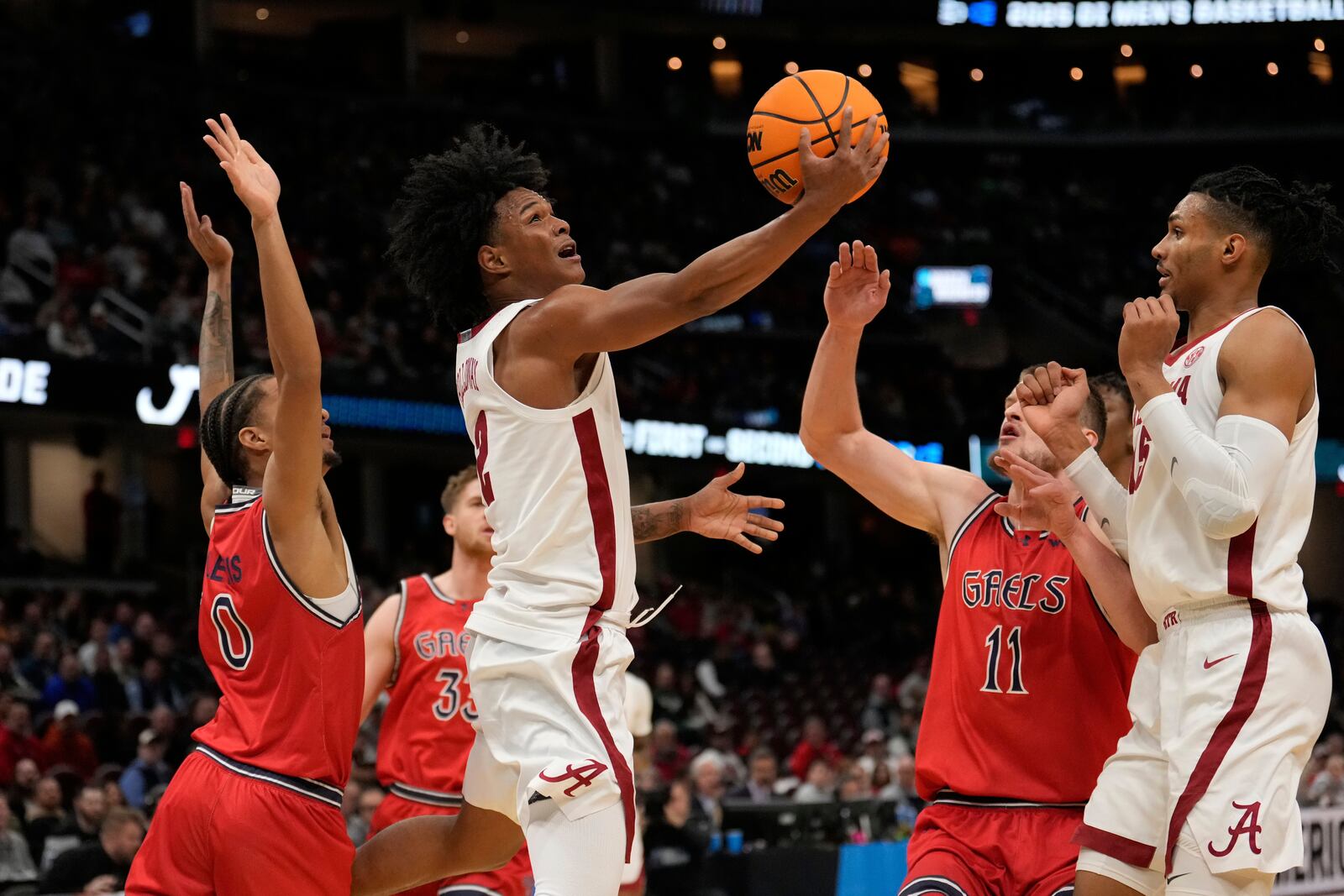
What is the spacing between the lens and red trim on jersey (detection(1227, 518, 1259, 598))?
407cm

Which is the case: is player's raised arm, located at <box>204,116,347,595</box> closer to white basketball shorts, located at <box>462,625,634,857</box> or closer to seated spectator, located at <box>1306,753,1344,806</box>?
white basketball shorts, located at <box>462,625,634,857</box>

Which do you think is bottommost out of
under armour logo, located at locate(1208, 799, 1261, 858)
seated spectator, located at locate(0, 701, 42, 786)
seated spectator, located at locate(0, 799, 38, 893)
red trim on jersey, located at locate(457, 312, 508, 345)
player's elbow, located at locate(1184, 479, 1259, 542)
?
seated spectator, located at locate(0, 799, 38, 893)

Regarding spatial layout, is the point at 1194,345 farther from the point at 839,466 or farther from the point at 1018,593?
the point at 839,466

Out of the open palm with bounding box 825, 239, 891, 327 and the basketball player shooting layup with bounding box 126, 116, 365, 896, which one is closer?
the basketball player shooting layup with bounding box 126, 116, 365, 896

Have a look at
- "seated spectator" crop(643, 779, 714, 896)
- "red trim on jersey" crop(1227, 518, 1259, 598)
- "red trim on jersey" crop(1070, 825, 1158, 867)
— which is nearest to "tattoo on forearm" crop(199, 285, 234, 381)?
"red trim on jersey" crop(1070, 825, 1158, 867)

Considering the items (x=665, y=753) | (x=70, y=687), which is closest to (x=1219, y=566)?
(x=665, y=753)

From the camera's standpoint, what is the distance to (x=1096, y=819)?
13.8 ft

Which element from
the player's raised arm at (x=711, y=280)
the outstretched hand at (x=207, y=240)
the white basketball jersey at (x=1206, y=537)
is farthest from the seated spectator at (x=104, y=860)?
the white basketball jersey at (x=1206, y=537)

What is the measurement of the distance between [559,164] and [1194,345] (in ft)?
78.9

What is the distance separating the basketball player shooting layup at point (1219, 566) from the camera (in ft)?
13.0

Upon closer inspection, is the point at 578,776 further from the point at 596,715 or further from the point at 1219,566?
the point at 1219,566

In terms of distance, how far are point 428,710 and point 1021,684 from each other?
2.70 meters

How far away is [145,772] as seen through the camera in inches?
442

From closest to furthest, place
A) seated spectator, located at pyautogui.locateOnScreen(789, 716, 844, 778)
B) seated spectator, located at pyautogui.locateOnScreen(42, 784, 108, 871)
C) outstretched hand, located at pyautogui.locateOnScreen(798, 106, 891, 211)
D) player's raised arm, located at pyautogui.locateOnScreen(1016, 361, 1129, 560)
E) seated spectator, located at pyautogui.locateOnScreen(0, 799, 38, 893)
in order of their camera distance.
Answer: outstretched hand, located at pyautogui.locateOnScreen(798, 106, 891, 211) → player's raised arm, located at pyautogui.locateOnScreen(1016, 361, 1129, 560) → seated spectator, located at pyautogui.locateOnScreen(0, 799, 38, 893) → seated spectator, located at pyautogui.locateOnScreen(42, 784, 108, 871) → seated spectator, located at pyautogui.locateOnScreen(789, 716, 844, 778)
